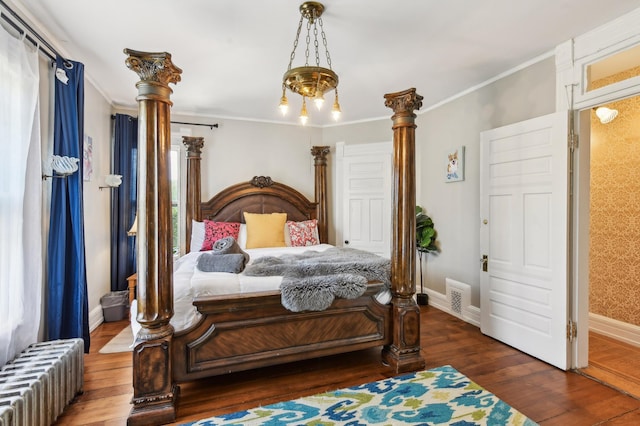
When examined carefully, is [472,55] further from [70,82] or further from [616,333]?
[70,82]

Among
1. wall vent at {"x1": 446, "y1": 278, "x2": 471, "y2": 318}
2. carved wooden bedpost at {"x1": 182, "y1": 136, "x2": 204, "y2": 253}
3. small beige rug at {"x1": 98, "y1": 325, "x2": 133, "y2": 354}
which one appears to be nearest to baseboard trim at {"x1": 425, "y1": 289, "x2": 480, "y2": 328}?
wall vent at {"x1": 446, "y1": 278, "x2": 471, "y2": 318}

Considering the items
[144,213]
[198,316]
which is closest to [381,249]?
[198,316]

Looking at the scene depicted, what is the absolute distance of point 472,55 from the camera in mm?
2820

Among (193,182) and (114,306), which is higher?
(193,182)

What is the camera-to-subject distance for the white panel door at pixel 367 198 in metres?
4.59

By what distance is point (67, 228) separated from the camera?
8.38ft

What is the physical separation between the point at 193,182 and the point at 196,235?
0.73 meters

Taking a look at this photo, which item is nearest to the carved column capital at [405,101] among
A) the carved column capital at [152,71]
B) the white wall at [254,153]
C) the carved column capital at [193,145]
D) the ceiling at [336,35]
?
the ceiling at [336,35]

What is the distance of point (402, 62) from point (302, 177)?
241 cm

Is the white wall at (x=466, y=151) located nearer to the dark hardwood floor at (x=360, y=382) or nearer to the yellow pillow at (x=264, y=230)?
the dark hardwood floor at (x=360, y=382)

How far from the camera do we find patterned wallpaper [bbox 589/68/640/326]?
3.09m

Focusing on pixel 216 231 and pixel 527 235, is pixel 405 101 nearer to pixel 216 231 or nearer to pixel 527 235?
pixel 527 235

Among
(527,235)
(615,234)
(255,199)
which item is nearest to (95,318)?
(255,199)

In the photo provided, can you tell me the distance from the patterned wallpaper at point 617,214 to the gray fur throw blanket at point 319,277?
2395 mm
